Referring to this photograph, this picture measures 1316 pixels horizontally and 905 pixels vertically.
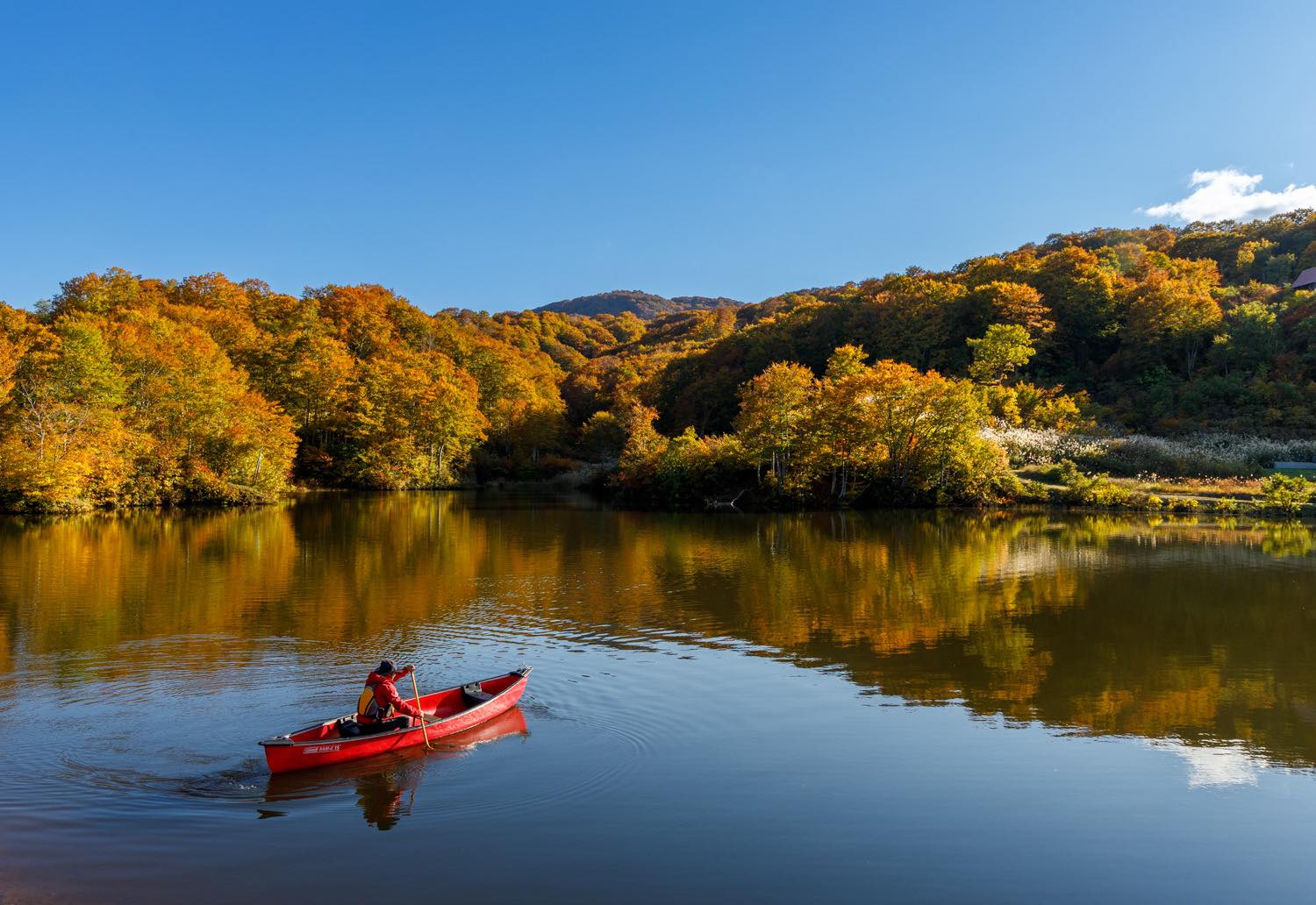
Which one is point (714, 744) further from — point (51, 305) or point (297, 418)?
point (51, 305)

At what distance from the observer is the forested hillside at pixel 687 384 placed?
44.2 metres

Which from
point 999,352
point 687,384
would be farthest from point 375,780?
point 687,384

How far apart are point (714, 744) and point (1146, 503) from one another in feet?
131

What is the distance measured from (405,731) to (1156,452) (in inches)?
2023

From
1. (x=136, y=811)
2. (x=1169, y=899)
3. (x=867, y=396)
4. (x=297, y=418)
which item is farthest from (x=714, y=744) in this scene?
(x=297, y=418)

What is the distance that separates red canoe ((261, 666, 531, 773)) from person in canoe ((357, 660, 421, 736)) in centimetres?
18

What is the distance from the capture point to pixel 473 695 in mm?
11195

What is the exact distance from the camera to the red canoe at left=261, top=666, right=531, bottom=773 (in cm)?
917

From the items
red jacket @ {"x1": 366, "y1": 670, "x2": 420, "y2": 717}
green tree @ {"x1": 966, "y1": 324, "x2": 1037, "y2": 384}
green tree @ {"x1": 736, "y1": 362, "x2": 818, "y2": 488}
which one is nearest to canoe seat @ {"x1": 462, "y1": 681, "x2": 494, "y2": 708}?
red jacket @ {"x1": 366, "y1": 670, "x2": 420, "y2": 717}

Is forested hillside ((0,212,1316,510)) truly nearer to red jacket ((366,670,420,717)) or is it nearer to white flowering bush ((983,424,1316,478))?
white flowering bush ((983,424,1316,478))

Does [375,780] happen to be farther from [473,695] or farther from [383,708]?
[473,695]

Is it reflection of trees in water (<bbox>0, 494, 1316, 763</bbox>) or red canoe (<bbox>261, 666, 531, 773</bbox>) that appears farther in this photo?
reflection of trees in water (<bbox>0, 494, 1316, 763</bbox>)

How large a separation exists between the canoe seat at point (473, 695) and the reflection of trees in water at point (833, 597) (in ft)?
16.3

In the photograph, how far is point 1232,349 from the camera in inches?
A: 2319
